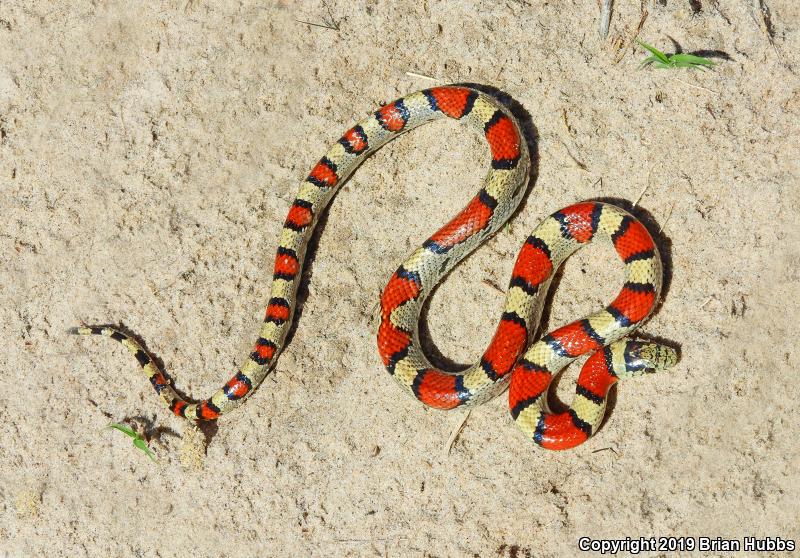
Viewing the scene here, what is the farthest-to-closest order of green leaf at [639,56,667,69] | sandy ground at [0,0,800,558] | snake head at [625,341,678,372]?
green leaf at [639,56,667,69]
sandy ground at [0,0,800,558]
snake head at [625,341,678,372]

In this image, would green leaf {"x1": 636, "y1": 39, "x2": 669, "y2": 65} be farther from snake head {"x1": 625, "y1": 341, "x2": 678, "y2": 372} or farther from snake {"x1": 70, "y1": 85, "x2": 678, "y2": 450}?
snake head {"x1": 625, "y1": 341, "x2": 678, "y2": 372}

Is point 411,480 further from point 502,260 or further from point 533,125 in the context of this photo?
point 533,125

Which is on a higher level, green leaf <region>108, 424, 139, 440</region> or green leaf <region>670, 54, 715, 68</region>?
green leaf <region>670, 54, 715, 68</region>


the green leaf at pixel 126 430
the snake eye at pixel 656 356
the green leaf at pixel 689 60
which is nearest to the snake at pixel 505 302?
the snake eye at pixel 656 356

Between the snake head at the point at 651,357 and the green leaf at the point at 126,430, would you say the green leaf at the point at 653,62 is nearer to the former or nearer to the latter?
the snake head at the point at 651,357

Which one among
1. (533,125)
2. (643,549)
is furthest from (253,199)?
(643,549)

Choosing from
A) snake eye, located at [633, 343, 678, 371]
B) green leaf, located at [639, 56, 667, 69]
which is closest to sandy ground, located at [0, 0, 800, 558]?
green leaf, located at [639, 56, 667, 69]

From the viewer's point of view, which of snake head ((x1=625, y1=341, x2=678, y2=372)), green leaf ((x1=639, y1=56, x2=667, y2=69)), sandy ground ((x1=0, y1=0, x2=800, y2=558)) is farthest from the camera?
green leaf ((x1=639, y1=56, x2=667, y2=69))

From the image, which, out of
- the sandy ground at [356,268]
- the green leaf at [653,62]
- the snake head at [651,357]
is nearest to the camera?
the snake head at [651,357]
